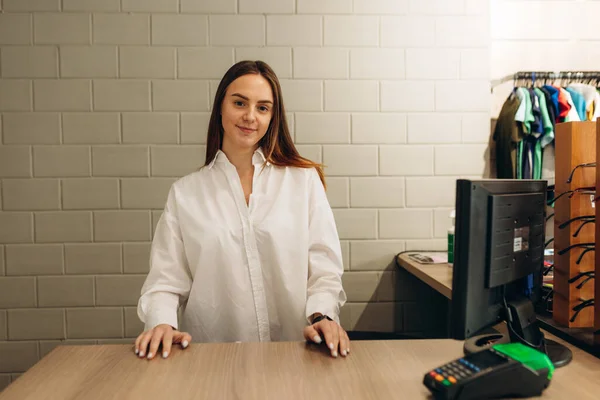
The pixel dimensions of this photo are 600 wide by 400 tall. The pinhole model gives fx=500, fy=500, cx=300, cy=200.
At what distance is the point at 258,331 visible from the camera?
1713 mm

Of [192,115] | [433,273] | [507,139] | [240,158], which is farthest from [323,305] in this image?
[507,139]

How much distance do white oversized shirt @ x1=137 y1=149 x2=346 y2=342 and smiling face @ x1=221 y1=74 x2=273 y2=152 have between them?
3.7 inches

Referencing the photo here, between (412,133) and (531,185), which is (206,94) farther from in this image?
(531,185)

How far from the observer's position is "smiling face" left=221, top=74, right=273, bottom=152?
169cm

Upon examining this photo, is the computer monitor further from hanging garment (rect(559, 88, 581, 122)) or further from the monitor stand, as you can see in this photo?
hanging garment (rect(559, 88, 581, 122))

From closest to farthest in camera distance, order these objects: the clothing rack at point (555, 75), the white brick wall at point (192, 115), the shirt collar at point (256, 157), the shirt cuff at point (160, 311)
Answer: the shirt cuff at point (160, 311) < the shirt collar at point (256, 157) < the white brick wall at point (192, 115) < the clothing rack at point (555, 75)

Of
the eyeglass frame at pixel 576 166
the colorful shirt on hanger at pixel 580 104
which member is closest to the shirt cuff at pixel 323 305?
the eyeglass frame at pixel 576 166

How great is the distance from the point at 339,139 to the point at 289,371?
1.68 metres

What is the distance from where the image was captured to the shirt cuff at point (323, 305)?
1535 millimetres

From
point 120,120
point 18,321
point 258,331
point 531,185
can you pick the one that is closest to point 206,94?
point 120,120

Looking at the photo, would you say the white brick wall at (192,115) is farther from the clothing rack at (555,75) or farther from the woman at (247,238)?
the woman at (247,238)

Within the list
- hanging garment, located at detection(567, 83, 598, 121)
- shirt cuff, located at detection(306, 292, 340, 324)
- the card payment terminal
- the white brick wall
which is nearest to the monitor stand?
the card payment terminal

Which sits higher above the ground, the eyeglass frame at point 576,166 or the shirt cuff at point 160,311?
the eyeglass frame at point 576,166

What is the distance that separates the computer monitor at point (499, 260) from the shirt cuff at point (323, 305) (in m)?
0.49
